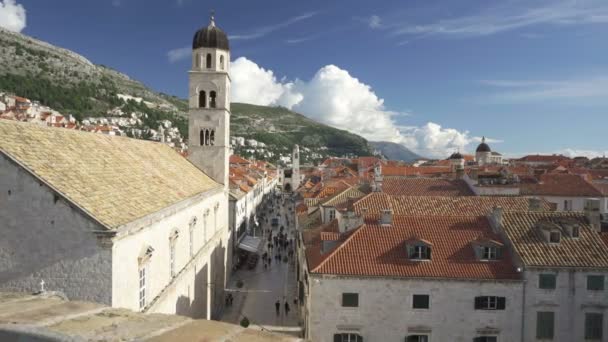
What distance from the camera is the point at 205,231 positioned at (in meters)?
29.6

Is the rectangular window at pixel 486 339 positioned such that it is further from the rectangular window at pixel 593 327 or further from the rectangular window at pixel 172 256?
the rectangular window at pixel 172 256

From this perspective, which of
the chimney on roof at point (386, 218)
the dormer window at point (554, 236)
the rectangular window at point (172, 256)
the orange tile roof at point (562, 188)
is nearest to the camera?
the rectangular window at point (172, 256)

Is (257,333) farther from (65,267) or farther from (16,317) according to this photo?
(65,267)

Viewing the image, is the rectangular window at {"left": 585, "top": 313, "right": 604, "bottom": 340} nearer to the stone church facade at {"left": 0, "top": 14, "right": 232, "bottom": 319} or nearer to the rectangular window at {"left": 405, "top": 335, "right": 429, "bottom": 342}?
the rectangular window at {"left": 405, "top": 335, "right": 429, "bottom": 342}

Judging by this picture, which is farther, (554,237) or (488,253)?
(554,237)

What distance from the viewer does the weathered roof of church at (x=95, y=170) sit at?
13828 millimetres

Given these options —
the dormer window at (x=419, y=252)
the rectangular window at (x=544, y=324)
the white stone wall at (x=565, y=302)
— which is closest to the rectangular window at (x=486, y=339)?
the white stone wall at (x=565, y=302)

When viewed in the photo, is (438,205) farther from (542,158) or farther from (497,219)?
(542,158)

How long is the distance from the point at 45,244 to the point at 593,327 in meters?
25.1

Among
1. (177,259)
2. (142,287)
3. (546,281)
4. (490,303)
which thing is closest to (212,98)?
(177,259)

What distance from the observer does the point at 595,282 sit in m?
21.8

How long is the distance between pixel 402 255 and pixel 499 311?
5.47 metres

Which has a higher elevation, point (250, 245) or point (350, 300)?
point (350, 300)

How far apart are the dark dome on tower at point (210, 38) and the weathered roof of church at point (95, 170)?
13.9 meters
